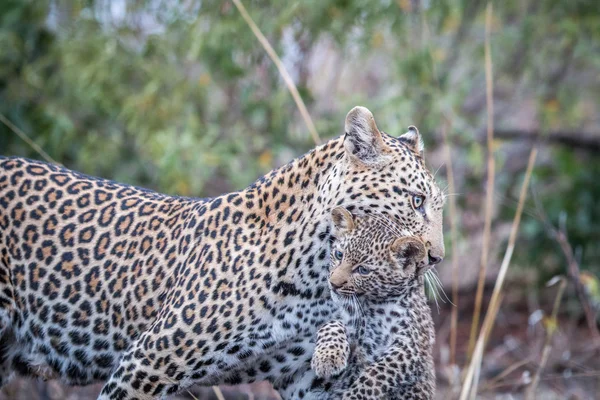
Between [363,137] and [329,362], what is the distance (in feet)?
4.32

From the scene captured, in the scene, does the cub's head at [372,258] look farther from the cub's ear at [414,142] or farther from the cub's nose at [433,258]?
the cub's ear at [414,142]

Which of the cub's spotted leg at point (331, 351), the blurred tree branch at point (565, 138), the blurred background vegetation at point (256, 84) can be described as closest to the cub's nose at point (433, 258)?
the cub's spotted leg at point (331, 351)

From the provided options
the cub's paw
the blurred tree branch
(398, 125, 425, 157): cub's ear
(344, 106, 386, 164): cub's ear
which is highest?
(344, 106, 386, 164): cub's ear

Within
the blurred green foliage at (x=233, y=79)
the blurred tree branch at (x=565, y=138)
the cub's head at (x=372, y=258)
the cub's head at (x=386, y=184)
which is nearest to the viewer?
the cub's head at (x=372, y=258)

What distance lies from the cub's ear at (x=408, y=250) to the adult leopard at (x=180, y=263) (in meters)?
0.13

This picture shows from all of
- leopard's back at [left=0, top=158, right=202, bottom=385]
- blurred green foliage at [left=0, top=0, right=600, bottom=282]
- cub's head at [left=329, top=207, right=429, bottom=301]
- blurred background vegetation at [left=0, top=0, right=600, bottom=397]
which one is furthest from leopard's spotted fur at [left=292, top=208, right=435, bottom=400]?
blurred green foliage at [left=0, top=0, right=600, bottom=282]

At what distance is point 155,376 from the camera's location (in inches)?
223

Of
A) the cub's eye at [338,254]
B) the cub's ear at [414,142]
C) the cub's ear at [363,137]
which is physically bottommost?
the cub's eye at [338,254]

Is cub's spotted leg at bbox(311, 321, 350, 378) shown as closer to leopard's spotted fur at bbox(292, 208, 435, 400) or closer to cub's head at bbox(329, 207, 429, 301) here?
leopard's spotted fur at bbox(292, 208, 435, 400)

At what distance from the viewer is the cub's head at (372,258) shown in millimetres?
5109

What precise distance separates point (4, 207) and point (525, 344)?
8725mm

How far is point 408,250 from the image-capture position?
5.09 meters

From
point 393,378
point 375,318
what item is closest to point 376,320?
point 375,318

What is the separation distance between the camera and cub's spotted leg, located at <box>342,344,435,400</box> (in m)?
5.25
